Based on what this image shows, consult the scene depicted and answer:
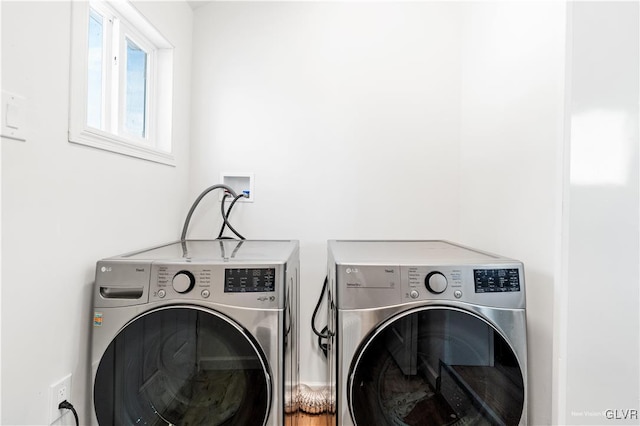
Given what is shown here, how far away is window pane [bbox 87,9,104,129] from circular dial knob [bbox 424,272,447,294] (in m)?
1.44

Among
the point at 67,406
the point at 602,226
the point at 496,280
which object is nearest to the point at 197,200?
the point at 67,406

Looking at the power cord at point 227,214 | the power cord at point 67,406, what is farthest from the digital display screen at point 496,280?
the power cord at point 67,406

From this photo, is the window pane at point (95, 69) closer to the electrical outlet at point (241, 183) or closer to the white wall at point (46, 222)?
the white wall at point (46, 222)

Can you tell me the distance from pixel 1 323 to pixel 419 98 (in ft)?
6.38

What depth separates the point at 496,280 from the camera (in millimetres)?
1004

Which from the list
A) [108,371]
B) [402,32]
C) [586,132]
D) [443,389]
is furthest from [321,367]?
[402,32]

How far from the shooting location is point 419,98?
5.80 feet

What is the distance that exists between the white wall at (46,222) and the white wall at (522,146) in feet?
5.15

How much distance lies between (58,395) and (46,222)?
1.74 feet

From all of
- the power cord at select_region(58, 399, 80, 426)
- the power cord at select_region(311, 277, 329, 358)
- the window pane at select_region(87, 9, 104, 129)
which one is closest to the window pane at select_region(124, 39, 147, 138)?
the window pane at select_region(87, 9, 104, 129)

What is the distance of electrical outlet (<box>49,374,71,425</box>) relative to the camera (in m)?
0.92

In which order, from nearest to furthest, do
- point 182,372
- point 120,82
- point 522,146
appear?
point 182,372 → point 522,146 → point 120,82

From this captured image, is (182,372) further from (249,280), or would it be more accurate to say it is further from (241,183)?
(241,183)

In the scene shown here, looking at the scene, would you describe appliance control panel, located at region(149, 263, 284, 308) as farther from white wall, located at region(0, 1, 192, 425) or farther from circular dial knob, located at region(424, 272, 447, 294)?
circular dial knob, located at region(424, 272, 447, 294)
